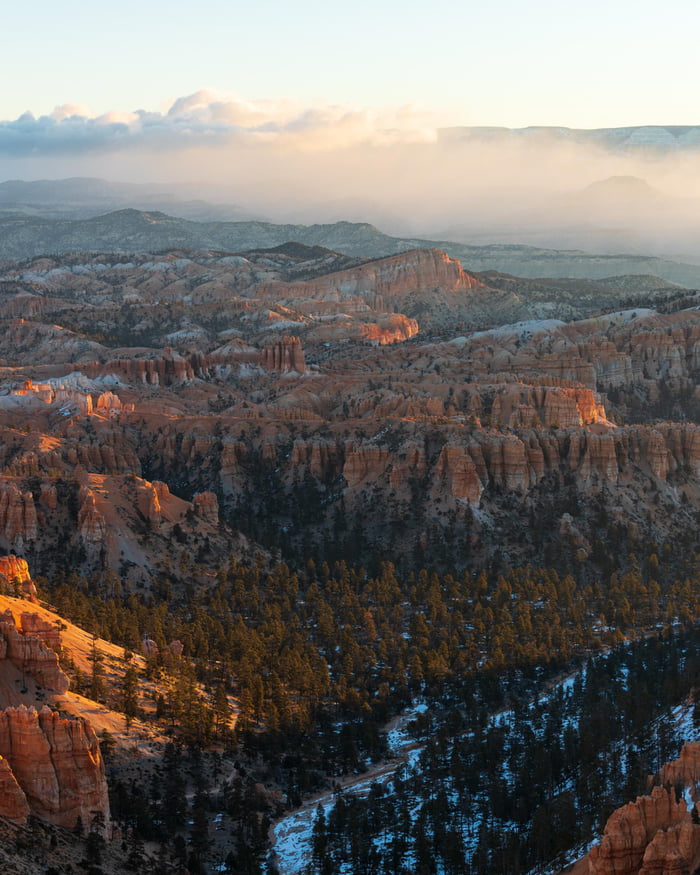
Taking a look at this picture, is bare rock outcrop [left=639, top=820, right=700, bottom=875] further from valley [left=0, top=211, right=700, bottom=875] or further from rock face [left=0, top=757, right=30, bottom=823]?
rock face [left=0, top=757, right=30, bottom=823]

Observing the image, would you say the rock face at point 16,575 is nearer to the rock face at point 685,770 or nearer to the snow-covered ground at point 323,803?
the snow-covered ground at point 323,803

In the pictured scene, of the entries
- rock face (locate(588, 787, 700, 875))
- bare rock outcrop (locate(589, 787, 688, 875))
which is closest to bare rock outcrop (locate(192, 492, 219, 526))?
rock face (locate(588, 787, 700, 875))

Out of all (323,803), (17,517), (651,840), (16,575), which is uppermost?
(651,840)

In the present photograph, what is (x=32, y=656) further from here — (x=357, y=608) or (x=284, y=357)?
(x=284, y=357)

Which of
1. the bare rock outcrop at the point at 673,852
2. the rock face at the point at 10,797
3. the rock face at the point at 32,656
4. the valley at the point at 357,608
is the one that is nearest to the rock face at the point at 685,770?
the valley at the point at 357,608

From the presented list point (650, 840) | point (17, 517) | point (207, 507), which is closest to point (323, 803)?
point (650, 840)

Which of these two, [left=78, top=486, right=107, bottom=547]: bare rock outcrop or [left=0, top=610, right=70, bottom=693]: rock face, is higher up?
[left=0, top=610, right=70, bottom=693]: rock face
